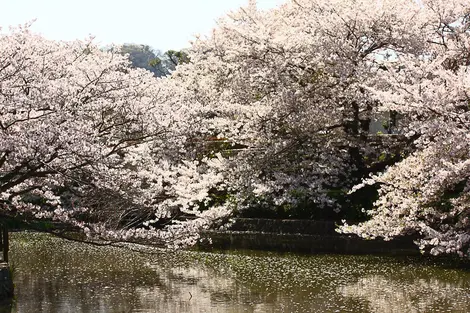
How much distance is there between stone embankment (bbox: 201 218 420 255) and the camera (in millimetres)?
19984

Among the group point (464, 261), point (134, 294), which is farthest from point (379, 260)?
point (134, 294)

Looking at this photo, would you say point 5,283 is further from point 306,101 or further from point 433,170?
point 306,101

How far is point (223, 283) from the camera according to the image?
579 inches

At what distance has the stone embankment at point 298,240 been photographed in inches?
787

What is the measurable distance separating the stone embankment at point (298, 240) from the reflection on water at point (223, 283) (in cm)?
143

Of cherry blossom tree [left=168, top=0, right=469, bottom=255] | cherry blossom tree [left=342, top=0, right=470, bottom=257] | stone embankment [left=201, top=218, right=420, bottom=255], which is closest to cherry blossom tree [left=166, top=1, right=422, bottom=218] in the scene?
cherry blossom tree [left=168, top=0, right=469, bottom=255]

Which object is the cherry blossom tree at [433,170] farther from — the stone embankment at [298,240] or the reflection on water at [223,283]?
the stone embankment at [298,240]

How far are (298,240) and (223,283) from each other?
7680 millimetres

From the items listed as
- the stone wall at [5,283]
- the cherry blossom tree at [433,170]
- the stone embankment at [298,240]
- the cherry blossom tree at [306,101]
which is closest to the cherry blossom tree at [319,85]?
the cherry blossom tree at [306,101]

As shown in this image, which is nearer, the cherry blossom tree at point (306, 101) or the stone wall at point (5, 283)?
the stone wall at point (5, 283)

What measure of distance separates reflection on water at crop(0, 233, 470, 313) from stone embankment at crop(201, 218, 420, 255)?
1.43 m

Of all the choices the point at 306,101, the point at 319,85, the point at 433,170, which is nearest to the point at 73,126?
the point at 433,170

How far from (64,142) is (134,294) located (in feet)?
11.7

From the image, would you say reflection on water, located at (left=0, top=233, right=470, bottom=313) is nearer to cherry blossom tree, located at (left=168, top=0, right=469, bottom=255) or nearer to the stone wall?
the stone wall
